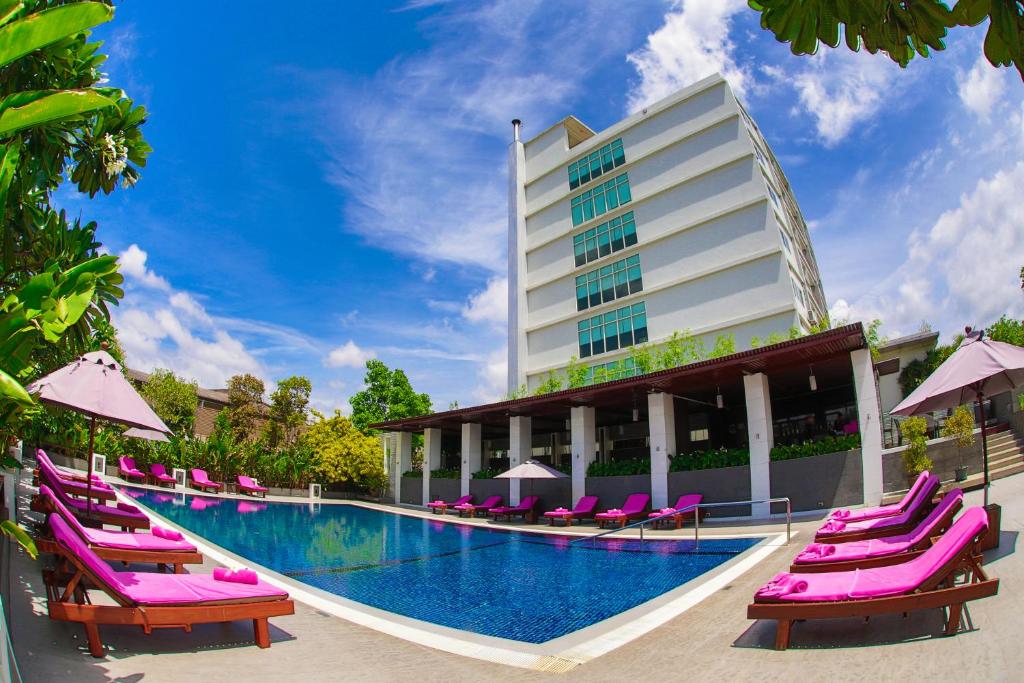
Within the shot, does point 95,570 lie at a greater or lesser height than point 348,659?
greater

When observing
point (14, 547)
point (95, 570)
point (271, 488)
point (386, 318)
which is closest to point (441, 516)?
point (271, 488)

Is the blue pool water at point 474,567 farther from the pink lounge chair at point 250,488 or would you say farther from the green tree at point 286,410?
the green tree at point 286,410

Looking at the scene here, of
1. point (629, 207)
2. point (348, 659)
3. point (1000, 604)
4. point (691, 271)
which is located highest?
point (629, 207)

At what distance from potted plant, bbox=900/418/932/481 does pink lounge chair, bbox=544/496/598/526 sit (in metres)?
9.28

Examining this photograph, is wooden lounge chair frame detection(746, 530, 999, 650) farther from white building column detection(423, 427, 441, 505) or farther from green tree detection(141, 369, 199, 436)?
green tree detection(141, 369, 199, 436)

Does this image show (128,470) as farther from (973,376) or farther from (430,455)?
(973,376)

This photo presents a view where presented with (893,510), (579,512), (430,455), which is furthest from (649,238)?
(893,510)

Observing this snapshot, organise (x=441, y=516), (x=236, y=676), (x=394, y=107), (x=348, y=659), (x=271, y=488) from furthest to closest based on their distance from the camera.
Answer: (x=271, y=488)
(x=441, y=516)
(x=394, y=107)
(x=348, y=659)
(x=236, y=676)

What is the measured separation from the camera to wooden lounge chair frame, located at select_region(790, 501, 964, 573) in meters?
6.04

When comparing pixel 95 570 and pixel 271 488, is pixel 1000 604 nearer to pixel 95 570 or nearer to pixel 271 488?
pixel 95 570

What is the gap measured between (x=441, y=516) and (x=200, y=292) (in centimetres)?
2840

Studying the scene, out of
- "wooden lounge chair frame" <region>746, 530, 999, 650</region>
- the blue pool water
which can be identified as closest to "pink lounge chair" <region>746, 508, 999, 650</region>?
"wooden lounge chair frame" <region>746, 530, 999, 650</region>

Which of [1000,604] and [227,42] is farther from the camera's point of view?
[227,42]

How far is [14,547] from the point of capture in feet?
22.1
